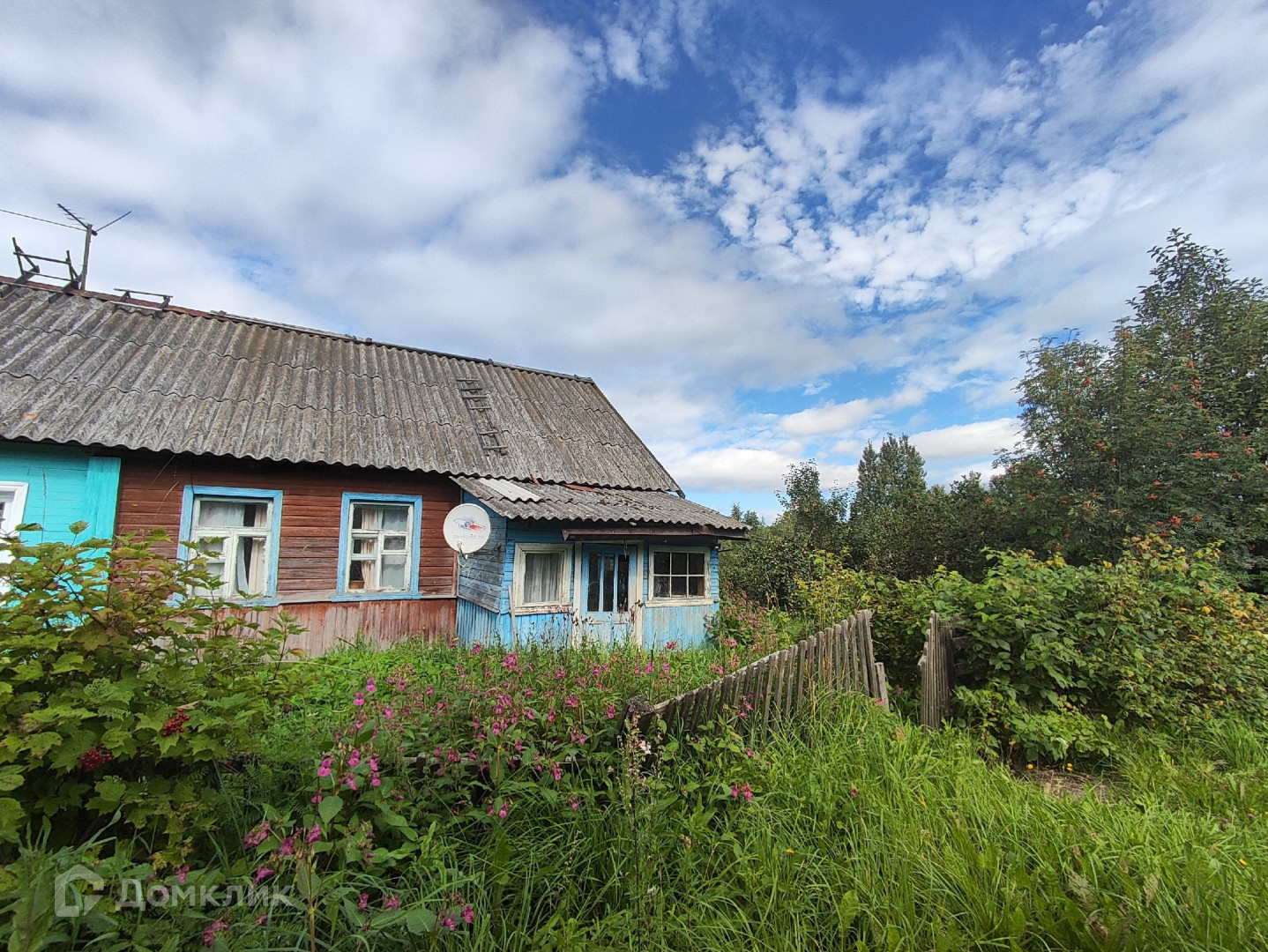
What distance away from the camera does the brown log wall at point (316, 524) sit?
712 centimetres

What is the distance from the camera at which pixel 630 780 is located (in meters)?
2.24

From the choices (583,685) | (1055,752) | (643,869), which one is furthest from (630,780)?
(1055,752)

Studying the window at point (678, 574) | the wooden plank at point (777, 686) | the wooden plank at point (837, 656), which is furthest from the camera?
the window at point (678, 574)

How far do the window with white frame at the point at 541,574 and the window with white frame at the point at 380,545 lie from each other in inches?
83.4

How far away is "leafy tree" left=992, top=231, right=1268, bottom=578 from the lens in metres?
9.09

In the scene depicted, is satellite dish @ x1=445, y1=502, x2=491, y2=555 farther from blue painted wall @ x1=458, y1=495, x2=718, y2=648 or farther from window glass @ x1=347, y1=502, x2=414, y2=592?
window glass @ x1=347, y1=502, x2=414, y2=592

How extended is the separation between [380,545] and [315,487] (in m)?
1.31

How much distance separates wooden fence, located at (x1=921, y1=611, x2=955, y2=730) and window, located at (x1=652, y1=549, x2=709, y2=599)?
4.89m

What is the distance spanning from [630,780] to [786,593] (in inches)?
419

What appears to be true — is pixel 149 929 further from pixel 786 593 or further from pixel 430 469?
pixel 786 593

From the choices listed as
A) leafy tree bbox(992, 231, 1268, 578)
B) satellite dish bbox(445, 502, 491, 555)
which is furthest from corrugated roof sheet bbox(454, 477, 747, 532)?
leafy tree bbox(992, 231, 1268, 578)

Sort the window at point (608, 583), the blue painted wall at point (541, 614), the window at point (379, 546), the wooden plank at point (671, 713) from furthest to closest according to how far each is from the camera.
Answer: the window at point (608, 583)
the window at point (379, 546)
the blue painted wall at point (541, 614)
the wooden plank at point (671, 713)

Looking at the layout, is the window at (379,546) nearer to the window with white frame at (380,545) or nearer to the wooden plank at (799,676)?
the window with white frame at (380,545)

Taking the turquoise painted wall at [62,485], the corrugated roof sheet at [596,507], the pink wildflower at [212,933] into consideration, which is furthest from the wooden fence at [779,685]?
the turquoise painted wall at [62,485]
